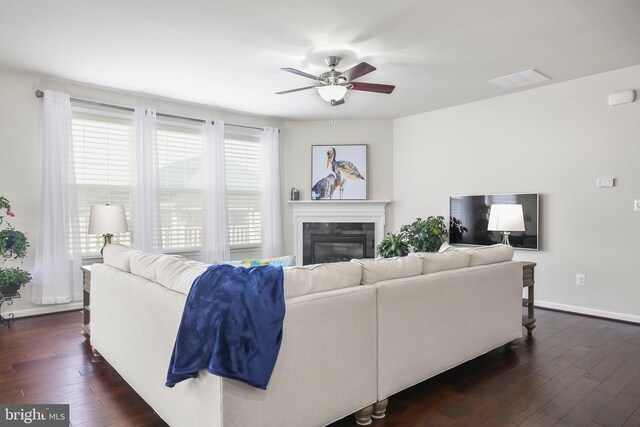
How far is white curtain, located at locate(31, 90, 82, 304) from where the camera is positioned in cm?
430

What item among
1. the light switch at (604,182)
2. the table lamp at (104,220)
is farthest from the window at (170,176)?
the light switch at (604,182)

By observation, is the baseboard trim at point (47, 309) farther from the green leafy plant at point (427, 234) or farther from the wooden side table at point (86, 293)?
the green leafy plant at point (427, 234)

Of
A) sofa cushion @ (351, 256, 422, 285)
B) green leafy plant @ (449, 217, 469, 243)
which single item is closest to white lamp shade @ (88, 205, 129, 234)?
A: sofa cushion @ (351, 256, 422, 285)

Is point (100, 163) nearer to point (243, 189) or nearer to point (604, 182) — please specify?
point (243, 189)

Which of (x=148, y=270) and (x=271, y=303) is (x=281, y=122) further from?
(x=271, y=303)

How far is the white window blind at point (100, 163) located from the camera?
4.64 meters

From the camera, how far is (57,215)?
4.35 metres

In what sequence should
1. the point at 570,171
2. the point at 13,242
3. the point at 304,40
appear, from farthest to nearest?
1. the point at 570,171
2. the point at 13,242
3. the point at 304,40

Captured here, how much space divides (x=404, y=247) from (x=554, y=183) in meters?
2.00

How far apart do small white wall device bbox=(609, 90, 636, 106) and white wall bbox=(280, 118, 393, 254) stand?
3004 mm

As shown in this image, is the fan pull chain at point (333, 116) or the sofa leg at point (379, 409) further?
the fan pull chain at point (333, 116)

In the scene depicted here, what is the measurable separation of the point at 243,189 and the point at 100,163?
2.02m

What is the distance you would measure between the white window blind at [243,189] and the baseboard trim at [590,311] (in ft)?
13.4

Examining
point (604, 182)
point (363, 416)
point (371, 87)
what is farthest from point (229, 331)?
point (604, 182)
